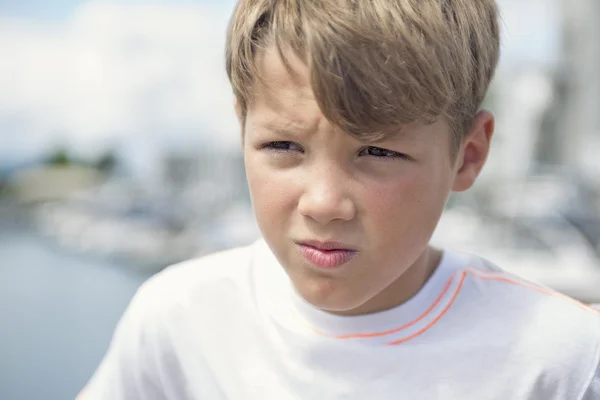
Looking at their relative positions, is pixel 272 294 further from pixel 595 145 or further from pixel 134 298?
pixel 595 145

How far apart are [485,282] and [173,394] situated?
431mm

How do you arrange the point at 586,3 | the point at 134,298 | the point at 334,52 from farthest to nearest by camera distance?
the point at 586,3 → the point at 134,298 → the point at 334,52

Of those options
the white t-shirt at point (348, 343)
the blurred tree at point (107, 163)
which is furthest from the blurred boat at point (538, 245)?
the white t-shirt at point (348, 343)

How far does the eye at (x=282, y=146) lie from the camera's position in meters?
0.65

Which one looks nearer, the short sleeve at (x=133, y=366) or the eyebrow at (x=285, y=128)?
the eyebrow at (x=285, y=128)

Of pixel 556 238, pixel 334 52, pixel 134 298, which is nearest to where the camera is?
pixel 334 52

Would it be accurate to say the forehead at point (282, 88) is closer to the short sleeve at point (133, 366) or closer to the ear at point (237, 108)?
the ear at point (237, 108)

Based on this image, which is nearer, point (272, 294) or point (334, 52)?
point (334, 52)

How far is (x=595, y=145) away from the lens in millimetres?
6656

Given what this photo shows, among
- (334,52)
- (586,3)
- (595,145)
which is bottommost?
(595,145)

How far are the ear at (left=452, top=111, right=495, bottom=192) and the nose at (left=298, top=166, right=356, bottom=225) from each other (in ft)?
0.63

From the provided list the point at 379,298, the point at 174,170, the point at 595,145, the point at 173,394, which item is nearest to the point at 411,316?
the point at 379,298

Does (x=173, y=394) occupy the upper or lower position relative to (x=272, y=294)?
lower

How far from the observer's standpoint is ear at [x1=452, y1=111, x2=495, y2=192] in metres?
0.76
